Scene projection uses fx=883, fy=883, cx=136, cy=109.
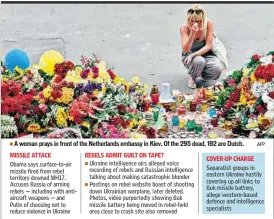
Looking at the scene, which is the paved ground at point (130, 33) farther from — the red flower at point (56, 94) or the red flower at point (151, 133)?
the red flower at point (56, 94)

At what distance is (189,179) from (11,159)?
3.89 ft

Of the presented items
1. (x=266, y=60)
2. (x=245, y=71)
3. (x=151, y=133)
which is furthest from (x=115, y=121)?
(x=266, y=60)

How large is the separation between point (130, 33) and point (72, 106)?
6.43ft

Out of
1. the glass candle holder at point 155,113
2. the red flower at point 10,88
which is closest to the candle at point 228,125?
the glass candle holder at point 155,113

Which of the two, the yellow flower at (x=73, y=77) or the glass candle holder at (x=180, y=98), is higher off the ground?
the yellow flower at (x=73, y=77)

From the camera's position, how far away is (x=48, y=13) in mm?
7781

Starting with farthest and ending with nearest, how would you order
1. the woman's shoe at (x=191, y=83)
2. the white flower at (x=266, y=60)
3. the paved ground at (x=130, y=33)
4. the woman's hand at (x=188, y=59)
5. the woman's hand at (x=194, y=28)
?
1. the paved ground at (x=130, y=33)
2. the woman's shoe at (x=191, y=83)
3. the woman's hand at (x=188, y=59)
4. the woman's hand at (x=194, y=28)
5. the white flower at (x=266, y=60)

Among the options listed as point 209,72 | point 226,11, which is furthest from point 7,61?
point 226,11

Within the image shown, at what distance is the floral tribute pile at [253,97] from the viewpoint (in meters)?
6.29

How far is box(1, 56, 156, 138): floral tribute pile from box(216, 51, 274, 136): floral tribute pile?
2.22 ft

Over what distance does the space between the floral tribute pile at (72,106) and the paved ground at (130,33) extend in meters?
0.74

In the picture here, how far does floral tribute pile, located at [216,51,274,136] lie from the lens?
6289mm

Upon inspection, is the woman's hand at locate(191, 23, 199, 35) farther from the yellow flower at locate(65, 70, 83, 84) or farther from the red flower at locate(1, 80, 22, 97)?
the red flower at locate(1, 80, 22, 97)

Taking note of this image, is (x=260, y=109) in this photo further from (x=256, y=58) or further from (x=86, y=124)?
(x=86, y=124)
